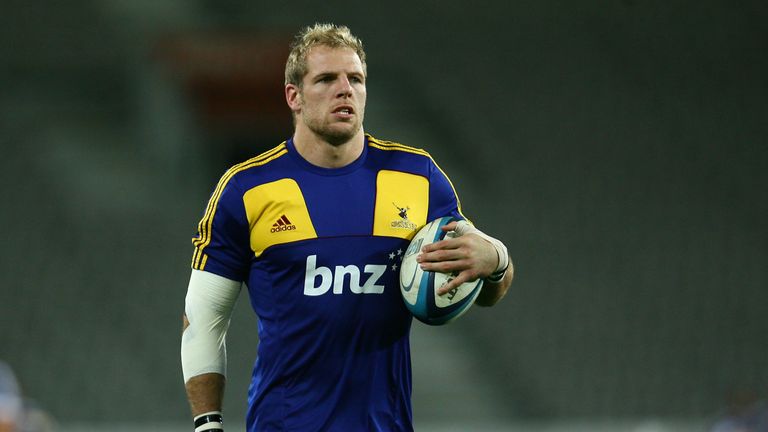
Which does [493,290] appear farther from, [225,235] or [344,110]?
[225,235]

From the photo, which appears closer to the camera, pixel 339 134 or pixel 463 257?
pixel 463 257

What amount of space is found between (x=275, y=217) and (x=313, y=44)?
546 millimetres

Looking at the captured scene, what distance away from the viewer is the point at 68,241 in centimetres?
1233

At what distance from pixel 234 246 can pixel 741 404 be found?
768 centimetres

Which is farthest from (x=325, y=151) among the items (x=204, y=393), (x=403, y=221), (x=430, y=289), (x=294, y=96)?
(x=204, y=393)

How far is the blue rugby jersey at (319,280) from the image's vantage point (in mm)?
3379

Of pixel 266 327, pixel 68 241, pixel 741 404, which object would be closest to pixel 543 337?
pixel 741 404

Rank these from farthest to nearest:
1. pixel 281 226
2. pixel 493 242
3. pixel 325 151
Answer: pixel 325 151 < pixel 281 226 < pixel 493 242

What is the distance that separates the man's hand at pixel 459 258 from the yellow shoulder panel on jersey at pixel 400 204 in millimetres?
242

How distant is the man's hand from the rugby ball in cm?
4

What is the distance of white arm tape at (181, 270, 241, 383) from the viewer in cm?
349

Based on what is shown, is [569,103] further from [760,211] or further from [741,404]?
[741,404]

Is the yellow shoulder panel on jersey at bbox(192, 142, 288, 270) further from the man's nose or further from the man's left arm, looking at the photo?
the man's left arm

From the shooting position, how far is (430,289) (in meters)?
3.27
